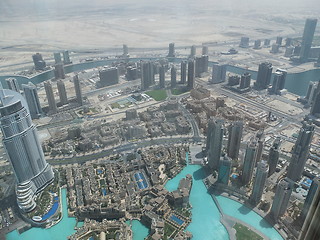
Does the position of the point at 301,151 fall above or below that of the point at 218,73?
above

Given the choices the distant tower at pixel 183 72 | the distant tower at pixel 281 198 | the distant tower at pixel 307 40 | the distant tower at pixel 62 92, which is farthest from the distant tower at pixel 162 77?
the distant tower at pixel 307 40

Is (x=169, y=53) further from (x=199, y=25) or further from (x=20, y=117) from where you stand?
(x=20, y=117)

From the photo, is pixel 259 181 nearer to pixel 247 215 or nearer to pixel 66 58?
pixel 247 215

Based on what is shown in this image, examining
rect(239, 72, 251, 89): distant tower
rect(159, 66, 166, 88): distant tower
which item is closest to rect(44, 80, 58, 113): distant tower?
rect(159, 66, 166, 88): distant tower

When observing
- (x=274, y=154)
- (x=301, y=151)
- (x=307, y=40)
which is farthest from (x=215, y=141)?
(x=307, y=40)

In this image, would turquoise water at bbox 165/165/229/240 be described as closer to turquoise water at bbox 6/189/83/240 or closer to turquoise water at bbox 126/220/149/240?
turquoise water at bbox 126/220/149/240
